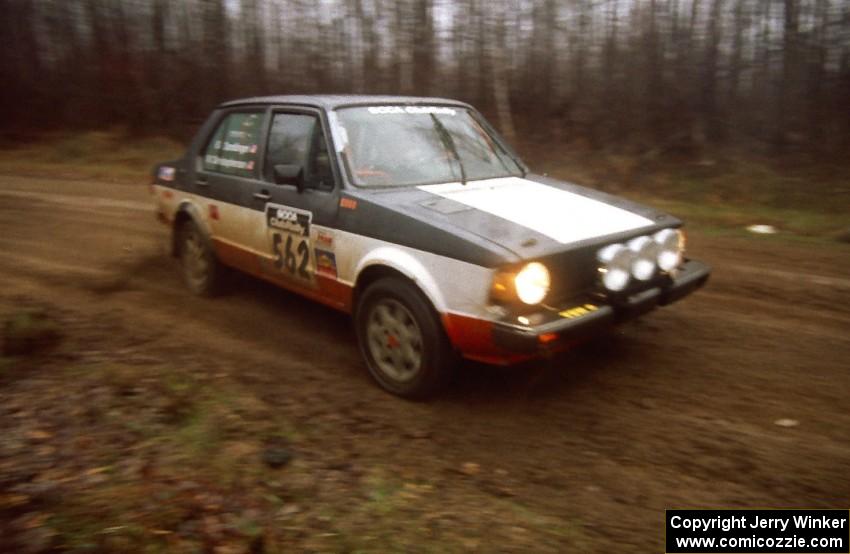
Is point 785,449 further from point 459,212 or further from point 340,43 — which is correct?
point 340,43

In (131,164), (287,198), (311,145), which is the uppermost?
(311,145)

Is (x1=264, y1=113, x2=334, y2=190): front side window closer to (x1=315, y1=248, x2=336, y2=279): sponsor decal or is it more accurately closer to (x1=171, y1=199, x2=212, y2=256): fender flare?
(x1=315, y1=248, x2=336, y2=279): sponsor decal

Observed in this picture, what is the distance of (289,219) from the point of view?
4.81m

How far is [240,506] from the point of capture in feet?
9.67

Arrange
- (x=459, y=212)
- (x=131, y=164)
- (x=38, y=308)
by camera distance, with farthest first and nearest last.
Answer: (x=131, y=164) < (x=38, y=308) < (x=459, y=212)

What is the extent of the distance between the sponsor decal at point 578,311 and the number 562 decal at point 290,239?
181 centimetres

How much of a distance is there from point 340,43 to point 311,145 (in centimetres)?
1303

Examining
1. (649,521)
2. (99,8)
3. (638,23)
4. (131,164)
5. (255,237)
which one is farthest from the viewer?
(99,8)

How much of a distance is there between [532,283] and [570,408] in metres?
0.84

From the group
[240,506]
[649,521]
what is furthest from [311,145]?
[649,521]

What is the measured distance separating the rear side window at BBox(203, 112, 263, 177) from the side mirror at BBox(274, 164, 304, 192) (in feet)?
2.47

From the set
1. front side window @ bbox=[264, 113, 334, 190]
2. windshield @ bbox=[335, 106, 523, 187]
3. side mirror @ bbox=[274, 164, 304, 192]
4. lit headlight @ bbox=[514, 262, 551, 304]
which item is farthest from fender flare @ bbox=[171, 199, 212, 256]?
lit headlight @ bbox=[514, 262, 551, 304]

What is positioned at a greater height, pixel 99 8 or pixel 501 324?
pixel 99 8

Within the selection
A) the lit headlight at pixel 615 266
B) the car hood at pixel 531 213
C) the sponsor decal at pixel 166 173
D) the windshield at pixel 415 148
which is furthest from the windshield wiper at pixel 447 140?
the sponsor decal at pixel 166 173
